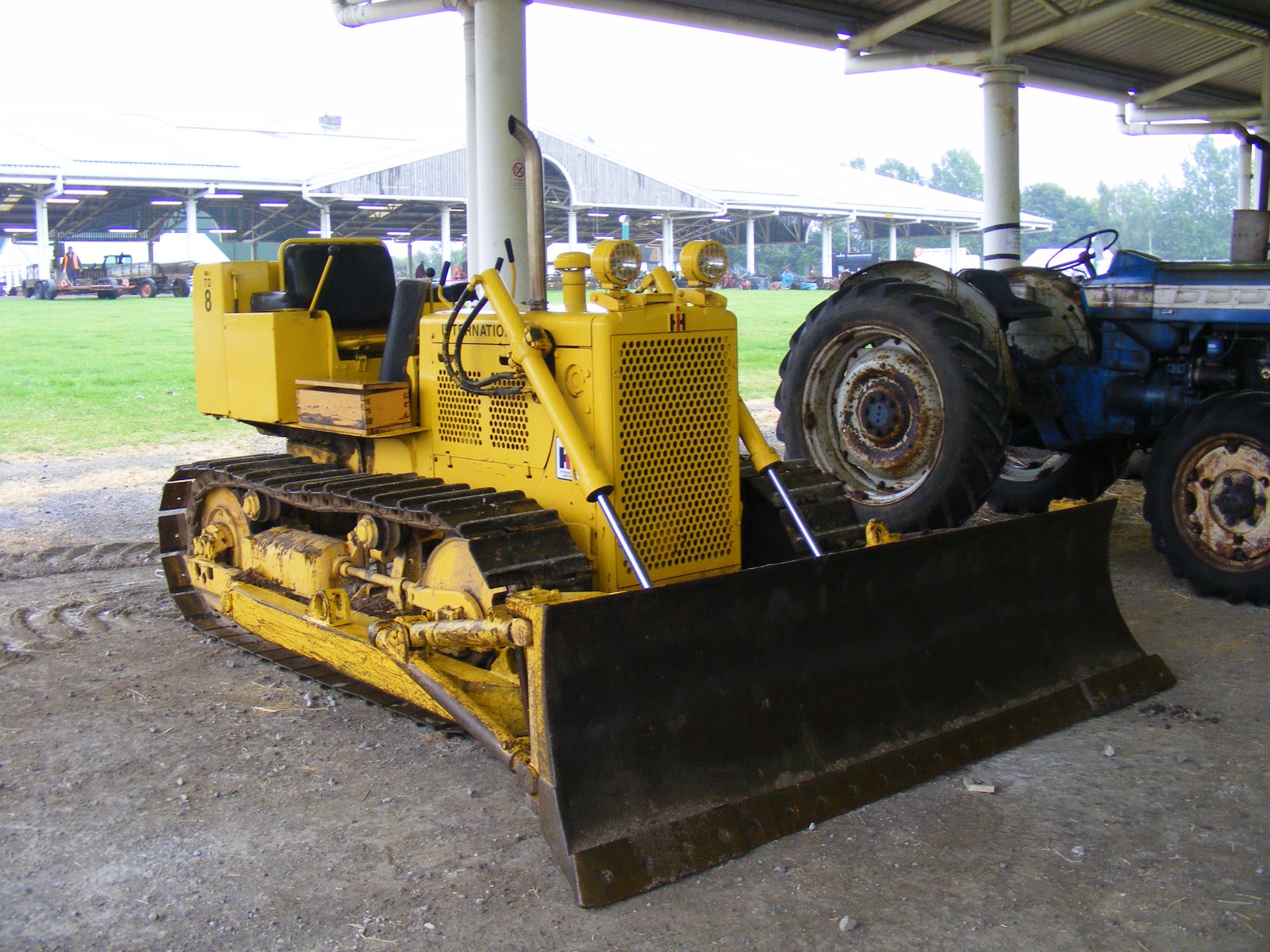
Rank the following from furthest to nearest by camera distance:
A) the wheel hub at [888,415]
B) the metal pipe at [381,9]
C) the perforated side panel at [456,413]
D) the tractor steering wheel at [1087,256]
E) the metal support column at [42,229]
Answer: the metal support column at [42,229], the metal pipe at [381,9], the tractor steering wheel at [1087,256], the wheel hub at [888,415], the perforated side panel at [456,413]

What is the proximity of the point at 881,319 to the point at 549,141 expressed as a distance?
28.2 meters

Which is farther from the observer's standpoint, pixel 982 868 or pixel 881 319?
pixel 881 319

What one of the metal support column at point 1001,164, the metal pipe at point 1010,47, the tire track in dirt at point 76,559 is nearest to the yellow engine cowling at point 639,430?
the tire track in dirt at point 76,559

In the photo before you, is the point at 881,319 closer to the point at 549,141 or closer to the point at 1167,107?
the point at 1167,107

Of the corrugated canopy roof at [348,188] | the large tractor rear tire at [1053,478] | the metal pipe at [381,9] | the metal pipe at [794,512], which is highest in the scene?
the corrugated canopy roof at [348,188]

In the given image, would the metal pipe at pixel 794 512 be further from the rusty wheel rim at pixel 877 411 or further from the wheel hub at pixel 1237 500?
the wheel hub at pixel 1237 500

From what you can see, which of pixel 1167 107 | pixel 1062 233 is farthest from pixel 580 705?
pixel 1062 233

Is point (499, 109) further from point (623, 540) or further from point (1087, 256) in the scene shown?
point (623, 540)

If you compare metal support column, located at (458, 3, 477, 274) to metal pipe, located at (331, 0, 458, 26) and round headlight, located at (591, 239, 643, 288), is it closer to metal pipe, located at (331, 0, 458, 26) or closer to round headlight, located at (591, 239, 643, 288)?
metal pipe, located at (331, 0, 458, 26)

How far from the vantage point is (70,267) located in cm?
3975

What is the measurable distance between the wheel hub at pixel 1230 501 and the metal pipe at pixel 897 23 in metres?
→ 8.53

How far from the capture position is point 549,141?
33.5 m

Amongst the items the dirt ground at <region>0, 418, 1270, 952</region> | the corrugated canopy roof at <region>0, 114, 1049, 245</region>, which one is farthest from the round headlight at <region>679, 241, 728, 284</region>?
the corrugated canopy roof at <region>0, 114, 1049, 245</region>

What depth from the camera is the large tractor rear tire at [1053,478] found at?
8.15 metres
